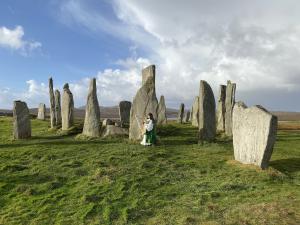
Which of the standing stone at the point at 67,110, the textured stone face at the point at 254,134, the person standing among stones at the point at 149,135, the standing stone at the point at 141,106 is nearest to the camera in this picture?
the textured stone face at the point at 254,134

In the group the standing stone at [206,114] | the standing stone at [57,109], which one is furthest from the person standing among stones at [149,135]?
the standing stone at [57,109]

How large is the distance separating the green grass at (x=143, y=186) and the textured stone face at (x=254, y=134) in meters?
0.65

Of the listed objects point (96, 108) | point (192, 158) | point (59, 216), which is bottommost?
point (59, 216)

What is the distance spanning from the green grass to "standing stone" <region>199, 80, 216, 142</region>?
77.4 inches

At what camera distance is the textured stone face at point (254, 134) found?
19.0 metres

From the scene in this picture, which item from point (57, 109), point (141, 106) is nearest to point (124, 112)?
point (57, 109)

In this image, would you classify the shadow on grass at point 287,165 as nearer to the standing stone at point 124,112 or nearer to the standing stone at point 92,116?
the standing stone at point 92,116

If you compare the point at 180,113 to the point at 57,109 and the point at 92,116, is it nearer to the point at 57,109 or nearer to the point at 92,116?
the point at 57,109

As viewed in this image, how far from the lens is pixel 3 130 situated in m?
36.6

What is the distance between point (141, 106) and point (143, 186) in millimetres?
10412

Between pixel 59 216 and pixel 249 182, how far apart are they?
7838 millimetres

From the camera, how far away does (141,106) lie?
1102 inches

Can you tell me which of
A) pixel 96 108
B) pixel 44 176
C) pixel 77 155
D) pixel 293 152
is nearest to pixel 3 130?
pixel 96 108

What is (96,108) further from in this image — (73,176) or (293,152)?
(293,152)
